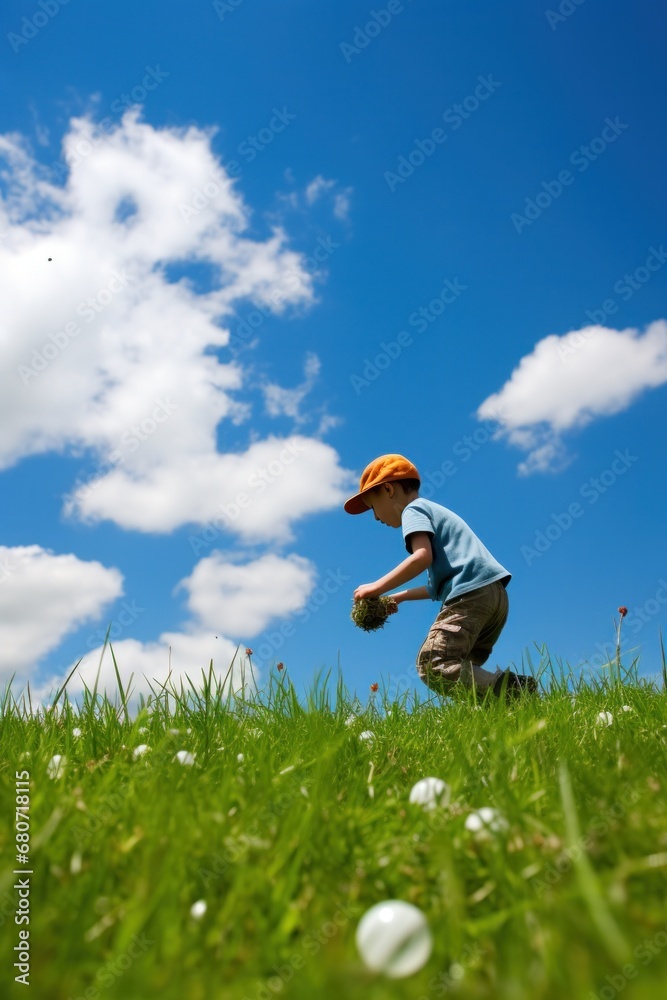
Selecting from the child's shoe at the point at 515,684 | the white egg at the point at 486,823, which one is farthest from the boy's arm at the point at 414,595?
the white egg at the point at 486,823

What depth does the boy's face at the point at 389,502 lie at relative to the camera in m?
7.87

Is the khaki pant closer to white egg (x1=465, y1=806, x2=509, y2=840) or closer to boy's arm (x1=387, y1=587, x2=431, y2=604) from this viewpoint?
boy's arm (x1=387, y1=587, x2=431, y2=604)

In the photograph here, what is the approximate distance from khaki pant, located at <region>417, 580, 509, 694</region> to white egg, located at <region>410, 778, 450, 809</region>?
4.29m

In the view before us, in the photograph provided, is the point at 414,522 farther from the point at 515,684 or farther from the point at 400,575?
the point at 515,684

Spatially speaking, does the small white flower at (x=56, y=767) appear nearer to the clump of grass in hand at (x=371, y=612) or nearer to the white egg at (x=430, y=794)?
the white egg at (x=430, y=794)

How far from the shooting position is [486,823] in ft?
7.02

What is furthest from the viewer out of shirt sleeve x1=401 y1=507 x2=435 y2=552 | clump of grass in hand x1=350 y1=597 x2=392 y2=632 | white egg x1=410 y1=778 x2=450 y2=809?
shirt sleeve x1=401 y1=507 x2=435 y2=552

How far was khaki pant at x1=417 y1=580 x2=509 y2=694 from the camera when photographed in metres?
6.97

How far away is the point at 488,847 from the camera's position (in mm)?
2119

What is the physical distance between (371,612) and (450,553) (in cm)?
95

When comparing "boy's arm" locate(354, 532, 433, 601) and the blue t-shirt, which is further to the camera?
the blue t-shirt

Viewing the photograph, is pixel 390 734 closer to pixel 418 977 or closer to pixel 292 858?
pixel 292 858

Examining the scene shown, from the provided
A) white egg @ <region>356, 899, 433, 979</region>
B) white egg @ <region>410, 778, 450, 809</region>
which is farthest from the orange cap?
white egg @ <region>356, 899, 433, 979</region>

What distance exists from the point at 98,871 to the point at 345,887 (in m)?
0.64
